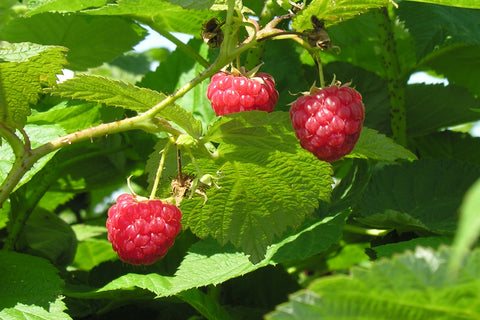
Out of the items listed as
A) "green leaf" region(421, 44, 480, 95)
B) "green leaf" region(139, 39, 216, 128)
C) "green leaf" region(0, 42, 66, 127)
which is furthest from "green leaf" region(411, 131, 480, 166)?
"green leaf" region(0, 42, 66, 127)

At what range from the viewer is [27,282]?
140 cm

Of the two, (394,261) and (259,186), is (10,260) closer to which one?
(259,186)

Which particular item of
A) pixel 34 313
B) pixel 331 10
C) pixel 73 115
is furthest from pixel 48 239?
pixel 331 10

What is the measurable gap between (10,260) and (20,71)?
532mm

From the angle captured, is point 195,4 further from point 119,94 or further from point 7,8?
point 7,8

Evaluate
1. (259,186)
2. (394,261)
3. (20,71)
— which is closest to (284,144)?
(259,186)

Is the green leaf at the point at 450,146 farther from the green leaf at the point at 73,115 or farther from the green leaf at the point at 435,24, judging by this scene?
the green leaf at the point at 73,115

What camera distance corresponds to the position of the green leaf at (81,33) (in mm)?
1843

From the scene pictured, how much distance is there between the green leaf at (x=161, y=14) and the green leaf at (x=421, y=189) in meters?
0.62

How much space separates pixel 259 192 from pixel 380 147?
26 cm

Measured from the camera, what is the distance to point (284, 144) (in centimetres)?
121

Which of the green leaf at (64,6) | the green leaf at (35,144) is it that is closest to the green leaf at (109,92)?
the green leaf at (35,144)

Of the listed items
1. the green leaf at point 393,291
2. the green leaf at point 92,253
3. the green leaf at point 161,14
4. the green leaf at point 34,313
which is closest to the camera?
the green leaf at point 393,291

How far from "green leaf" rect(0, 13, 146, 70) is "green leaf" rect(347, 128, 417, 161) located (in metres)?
0.85
